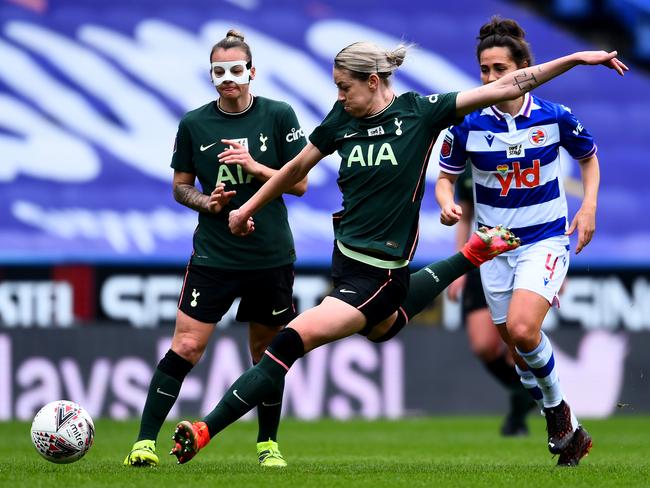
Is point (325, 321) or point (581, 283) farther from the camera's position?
point (581, 283)

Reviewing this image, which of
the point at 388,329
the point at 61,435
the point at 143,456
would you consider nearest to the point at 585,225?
the point at 388,329

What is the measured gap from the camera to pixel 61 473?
19.9 ft

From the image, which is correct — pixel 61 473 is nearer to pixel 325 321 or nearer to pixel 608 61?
pixel 325 321

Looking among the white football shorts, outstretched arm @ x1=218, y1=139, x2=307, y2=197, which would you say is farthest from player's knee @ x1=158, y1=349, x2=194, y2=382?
A: the white football shorts

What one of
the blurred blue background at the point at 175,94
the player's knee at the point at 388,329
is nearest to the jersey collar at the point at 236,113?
the player's knee at the point at 388,329

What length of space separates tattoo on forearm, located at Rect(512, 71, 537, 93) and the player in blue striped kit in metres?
0.61

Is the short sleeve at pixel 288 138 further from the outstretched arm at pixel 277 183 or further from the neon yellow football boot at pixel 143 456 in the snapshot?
the neon yellow football boot at pixel 143 456

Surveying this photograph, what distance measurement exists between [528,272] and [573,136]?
0.76 meters

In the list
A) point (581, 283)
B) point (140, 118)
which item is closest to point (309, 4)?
point (140, 118)

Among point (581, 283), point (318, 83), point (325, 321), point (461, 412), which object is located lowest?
point (461, 412)

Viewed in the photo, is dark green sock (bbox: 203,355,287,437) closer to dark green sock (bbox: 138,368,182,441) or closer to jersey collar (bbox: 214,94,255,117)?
dark green sock (bbox: 138,368,182,441)

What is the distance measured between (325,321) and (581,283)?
8.12 metres

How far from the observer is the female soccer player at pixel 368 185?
6055 mm

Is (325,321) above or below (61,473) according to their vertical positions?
above
